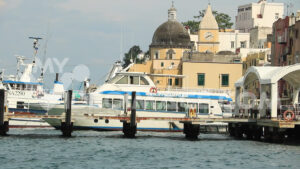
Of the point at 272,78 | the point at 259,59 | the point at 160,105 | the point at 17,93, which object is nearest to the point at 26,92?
the point at 17,93

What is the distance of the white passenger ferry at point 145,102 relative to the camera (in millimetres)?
55719

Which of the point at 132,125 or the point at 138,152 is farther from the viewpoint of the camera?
A: the point at 132,125

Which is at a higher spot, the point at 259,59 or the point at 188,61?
the point at 259,59

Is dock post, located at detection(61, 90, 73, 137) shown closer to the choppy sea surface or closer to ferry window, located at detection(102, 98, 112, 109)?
the choppy sea surface

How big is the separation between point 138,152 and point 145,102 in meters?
16.4

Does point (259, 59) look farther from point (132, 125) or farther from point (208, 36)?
point (132, 125)

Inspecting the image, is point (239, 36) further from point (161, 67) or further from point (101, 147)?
point (101, 147)

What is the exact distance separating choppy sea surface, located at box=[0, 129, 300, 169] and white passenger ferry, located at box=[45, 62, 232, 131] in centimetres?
561

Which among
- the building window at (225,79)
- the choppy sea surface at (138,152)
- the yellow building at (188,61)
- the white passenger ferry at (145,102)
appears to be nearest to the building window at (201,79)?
the yellow building at (188,61)

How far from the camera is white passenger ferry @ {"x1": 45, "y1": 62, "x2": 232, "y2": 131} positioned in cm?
5572

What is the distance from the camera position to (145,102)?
56938mm

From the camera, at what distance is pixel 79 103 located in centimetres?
5725

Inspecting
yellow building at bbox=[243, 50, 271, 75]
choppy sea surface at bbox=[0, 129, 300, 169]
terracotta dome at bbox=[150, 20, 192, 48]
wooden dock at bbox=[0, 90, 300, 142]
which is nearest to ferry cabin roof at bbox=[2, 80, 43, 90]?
choppy sea surface at bbox=[0, 129, 300, 169]

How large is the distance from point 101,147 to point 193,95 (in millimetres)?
16932
